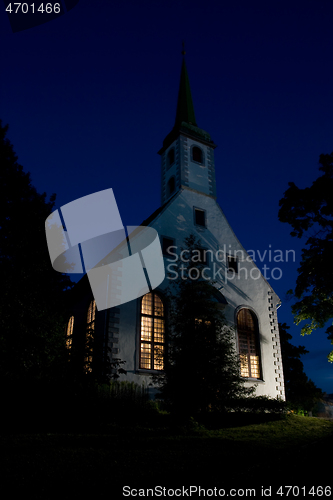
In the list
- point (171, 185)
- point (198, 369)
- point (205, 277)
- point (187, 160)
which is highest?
point (187, 160)

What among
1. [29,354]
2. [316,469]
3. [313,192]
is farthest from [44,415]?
[313,192]

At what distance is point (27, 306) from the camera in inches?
520

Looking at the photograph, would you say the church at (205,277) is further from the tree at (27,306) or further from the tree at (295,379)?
the tree at (295,379)

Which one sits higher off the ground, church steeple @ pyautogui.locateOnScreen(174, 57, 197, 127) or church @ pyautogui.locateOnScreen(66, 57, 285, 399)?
church steeple @ pyautogui.locateOnScreen(174, 57, 197, 127)

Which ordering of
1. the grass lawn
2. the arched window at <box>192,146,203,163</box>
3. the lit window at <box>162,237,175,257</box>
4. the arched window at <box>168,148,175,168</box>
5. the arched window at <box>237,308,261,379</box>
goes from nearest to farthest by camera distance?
the grass lawn
the lit window at <box>162,237,175,257</box>
the arched window at <box>237,308,261,379</box>
the arched window at <box>192,146,203,163</box>
the arched window at <box>168,148,175,168</box>

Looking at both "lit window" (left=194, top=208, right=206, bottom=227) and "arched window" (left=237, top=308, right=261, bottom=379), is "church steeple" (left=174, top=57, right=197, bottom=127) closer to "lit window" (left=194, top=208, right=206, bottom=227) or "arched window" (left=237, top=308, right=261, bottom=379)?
"lit window" (left=194, top=208, right=206, bottom=227)

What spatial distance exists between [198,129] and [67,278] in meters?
15.2

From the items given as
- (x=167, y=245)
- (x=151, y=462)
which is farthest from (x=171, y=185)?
(x=151, y=462)

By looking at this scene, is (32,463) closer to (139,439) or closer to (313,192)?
(139,439)

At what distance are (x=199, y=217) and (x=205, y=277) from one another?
199 inches

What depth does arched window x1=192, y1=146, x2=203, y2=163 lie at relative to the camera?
2840cm

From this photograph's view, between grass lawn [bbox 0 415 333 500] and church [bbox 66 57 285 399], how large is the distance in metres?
6.89

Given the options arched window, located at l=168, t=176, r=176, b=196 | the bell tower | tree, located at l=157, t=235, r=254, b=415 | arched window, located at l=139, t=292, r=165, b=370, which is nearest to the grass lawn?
tree, located at l=157, t=235, r=254, b=415

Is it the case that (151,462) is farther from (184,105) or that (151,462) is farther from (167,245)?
(184,105)
